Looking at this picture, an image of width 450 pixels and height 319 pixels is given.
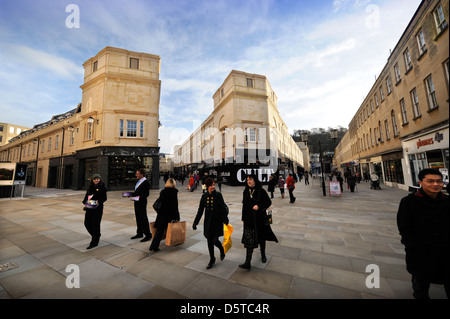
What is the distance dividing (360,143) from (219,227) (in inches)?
1307

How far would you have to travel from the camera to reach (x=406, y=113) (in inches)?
541

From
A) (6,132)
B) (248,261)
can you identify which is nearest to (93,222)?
(248,261)

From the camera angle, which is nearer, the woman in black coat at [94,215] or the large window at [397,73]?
the woman in black coat at [94,215]

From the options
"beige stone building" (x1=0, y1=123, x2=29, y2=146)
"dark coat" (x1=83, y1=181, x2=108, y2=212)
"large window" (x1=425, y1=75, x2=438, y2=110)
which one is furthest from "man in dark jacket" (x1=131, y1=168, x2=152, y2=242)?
"beige stone building" (x1=0, y1=123, x2=29, y2=146)

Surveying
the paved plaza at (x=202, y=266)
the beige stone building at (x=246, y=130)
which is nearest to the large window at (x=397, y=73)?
the beige stone building at (x=246, y=130)

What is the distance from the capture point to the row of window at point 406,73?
2304mm

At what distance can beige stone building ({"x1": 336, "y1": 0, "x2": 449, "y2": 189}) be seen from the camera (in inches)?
315

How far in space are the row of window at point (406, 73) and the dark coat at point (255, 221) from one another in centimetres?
297

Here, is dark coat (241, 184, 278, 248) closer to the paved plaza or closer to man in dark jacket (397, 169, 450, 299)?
the paved plaza

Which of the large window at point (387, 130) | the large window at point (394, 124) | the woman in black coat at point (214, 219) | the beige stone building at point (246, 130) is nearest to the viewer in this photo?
the woman in black coat at point (214, 219)

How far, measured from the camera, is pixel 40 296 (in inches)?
107

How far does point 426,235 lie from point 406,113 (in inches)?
653

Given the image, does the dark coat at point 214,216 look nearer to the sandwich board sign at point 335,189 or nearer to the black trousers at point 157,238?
the black trousers at point 157,238
